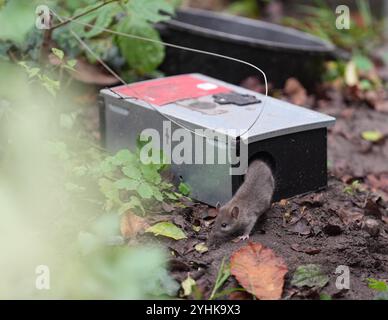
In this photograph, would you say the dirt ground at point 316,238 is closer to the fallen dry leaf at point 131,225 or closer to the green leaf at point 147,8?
the fallen dry leaf at point 131,225

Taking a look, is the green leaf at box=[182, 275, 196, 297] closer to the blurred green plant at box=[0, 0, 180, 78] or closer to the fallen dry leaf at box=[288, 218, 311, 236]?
the fallen dry leaf at box=[288, 218, 311, 236]

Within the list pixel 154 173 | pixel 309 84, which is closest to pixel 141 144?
pixel 154 173

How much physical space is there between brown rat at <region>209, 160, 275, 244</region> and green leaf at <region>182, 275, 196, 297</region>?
446 mm

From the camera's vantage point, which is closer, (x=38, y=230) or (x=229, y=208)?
(x=38, y=230)

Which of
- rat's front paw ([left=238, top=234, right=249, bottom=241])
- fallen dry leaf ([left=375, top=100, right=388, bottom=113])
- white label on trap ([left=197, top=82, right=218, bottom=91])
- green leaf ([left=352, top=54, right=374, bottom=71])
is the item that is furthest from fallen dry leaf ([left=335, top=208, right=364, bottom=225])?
green leaf ([left=352, top=54, right=374, bottom=71])

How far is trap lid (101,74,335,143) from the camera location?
392 cm

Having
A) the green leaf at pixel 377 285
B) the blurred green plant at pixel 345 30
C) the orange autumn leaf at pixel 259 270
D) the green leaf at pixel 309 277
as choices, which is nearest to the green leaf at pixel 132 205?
the orange autumn leaf at pixel 259 270

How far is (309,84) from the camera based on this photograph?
6.50 m

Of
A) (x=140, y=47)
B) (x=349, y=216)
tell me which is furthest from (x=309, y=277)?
(x=140, y=47)

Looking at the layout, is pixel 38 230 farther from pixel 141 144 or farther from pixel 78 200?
pixel 141 144

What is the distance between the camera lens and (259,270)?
3209mm

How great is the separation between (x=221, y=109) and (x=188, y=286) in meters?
1.35

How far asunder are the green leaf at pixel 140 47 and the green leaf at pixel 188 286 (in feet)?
7.24
